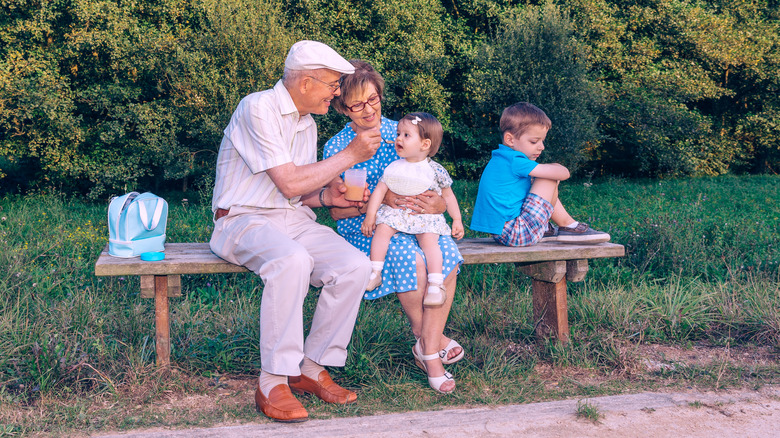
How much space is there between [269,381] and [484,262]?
1.24 meters

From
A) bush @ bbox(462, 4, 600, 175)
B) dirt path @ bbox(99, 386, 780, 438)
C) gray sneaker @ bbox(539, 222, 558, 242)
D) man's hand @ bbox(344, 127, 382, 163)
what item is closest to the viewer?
dirt path @ bbox(99, 386, 780, 438)

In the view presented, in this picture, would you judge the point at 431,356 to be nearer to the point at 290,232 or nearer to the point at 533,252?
the point at 533,252

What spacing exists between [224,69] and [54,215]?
426cm

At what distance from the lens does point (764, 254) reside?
5.09 m

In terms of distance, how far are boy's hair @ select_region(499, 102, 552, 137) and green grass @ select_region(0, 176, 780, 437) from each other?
1.06 m

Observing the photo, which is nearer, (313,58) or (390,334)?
(313,58)

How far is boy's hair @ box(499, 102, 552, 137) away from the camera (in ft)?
11.6

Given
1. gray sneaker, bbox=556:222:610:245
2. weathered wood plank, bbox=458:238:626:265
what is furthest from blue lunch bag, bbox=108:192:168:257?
gray sneaker, bbox=556:222:610:245

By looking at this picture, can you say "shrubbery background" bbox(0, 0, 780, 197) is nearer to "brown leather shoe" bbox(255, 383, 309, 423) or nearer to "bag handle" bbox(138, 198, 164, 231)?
"bag handle" bbox(138, 198, 164, 231)

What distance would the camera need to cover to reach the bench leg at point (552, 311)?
3486 mm

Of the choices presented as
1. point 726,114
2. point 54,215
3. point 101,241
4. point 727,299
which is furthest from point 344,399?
point 726,114

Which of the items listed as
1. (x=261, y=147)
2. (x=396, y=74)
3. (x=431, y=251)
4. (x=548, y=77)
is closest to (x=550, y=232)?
(x=431, y=251)

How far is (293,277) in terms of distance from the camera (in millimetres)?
2676

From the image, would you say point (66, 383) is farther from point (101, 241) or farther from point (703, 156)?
point (703, 156)
